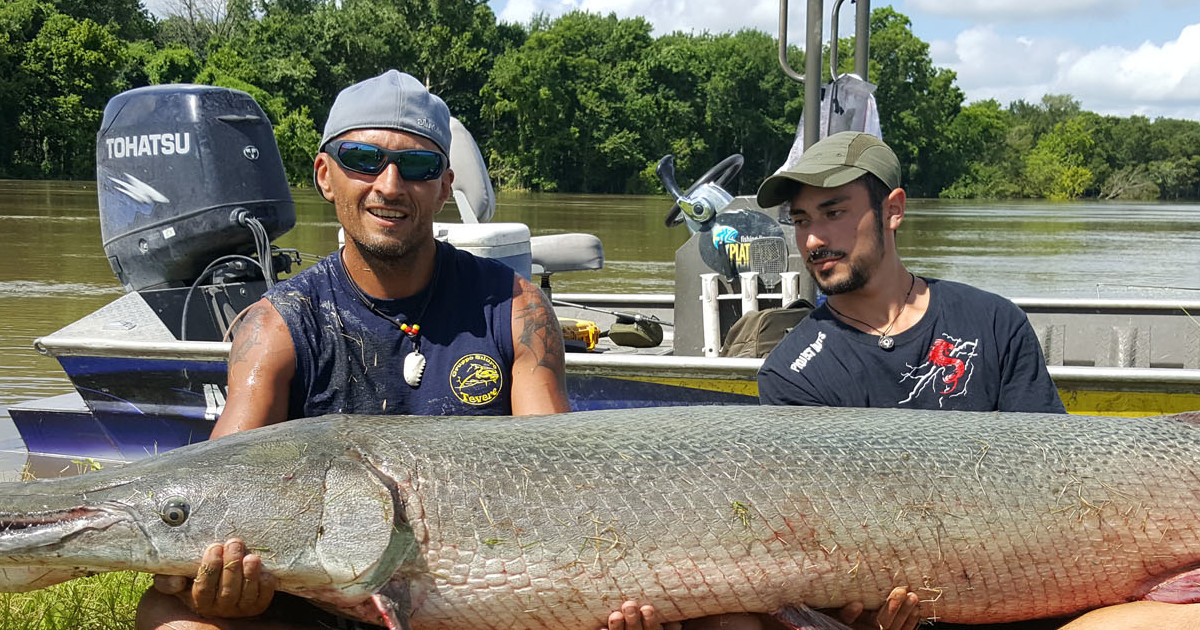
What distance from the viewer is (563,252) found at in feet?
25.5

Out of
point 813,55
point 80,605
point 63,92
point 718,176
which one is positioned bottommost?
point 80,605

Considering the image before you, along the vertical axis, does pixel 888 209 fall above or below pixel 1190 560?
above

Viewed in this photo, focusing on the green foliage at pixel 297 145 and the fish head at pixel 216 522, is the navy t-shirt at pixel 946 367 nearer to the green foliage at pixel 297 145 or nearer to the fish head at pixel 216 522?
the fish head at pixel 216 522

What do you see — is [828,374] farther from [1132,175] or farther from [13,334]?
[1132,175]

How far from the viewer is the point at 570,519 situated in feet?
8.48

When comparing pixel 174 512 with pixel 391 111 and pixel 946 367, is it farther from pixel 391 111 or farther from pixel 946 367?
pixel 946 367

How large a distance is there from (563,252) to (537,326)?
4.31 metres

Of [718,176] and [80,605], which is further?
[718,176]

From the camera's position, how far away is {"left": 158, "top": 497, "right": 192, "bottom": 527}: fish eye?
95.9 inches

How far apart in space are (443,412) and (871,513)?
51.3 inches

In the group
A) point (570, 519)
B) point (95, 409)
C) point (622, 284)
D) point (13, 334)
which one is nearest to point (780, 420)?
point (570, 519)

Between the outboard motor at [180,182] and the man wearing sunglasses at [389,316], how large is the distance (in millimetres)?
3254

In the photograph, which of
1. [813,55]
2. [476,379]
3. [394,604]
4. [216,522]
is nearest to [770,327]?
[813,55]

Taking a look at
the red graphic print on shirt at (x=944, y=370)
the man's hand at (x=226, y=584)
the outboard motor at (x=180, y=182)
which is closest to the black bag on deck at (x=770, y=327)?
the red graphic print on shirt at (x=944, y=370)
